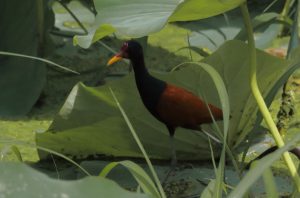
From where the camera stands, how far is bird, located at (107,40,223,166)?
1.87 metres

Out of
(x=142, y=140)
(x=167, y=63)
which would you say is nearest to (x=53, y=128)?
(x=142, y=140)

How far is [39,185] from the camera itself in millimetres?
1041

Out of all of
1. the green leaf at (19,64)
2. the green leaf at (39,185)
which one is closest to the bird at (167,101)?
the green leaf at (19,64)

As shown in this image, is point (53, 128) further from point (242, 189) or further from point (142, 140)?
point (242, 189)

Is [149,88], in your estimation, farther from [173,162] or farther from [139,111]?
[173,162]

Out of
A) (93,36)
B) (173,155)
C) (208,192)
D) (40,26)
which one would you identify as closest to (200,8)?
(93,36)

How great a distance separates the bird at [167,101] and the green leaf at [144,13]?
217mm

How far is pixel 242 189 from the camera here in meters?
1.10

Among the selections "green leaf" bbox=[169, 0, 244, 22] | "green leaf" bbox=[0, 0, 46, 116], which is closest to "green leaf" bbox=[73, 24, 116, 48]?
"green leaf" bbox=[169, 0, 244, 22]

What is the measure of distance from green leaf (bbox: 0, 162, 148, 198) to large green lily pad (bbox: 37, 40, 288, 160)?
79 centimetres

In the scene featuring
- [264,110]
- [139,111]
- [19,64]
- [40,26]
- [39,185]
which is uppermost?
[39,185]

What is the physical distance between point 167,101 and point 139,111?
0.32 ft

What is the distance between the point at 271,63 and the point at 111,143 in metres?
0.42

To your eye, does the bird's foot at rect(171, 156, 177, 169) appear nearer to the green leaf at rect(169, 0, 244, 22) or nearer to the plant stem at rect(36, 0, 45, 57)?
the green leaf at rect(169, 0, 244, 22)
